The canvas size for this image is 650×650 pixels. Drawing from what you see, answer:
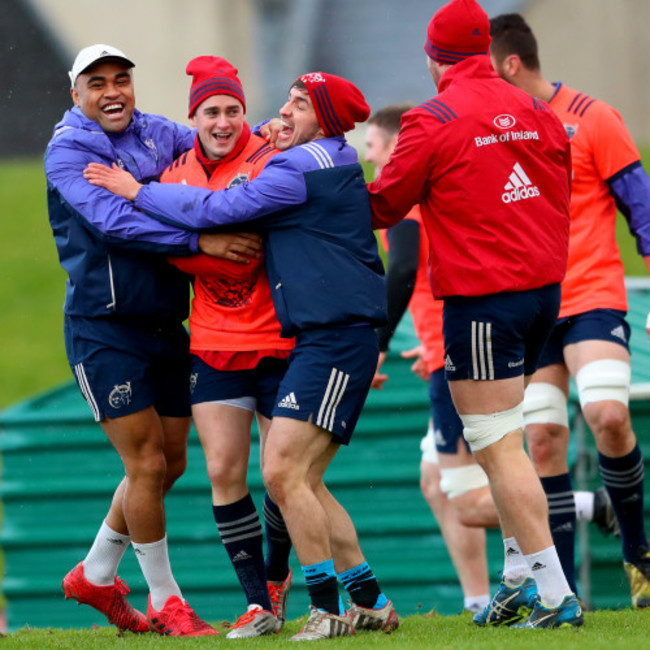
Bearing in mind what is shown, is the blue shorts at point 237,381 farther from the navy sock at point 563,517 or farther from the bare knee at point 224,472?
the navy sock at point 563,517

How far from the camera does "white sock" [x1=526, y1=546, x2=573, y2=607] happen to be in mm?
5391

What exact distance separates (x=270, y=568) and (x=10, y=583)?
347 cm

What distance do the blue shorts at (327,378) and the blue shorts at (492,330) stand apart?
1.19 feet

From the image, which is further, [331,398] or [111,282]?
[111,282]

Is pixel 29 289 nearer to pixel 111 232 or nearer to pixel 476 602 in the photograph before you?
pixel 476 602

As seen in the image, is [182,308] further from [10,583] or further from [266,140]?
[10,583]

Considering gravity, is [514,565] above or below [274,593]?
above

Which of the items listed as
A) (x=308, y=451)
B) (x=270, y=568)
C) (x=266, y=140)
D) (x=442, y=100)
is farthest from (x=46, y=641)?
(x=442, y=100)

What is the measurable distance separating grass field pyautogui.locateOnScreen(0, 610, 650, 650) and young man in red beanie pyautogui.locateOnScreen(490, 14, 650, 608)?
53cm

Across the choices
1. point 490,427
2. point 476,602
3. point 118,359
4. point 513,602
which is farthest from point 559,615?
point 118,359

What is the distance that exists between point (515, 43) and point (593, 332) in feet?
4.79

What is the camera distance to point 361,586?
5.68 metres

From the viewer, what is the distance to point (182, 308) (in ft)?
20.1

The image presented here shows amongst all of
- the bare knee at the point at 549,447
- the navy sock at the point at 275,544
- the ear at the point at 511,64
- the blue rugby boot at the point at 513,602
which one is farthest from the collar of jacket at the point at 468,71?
the blue rugby boot at the point at 513,602
